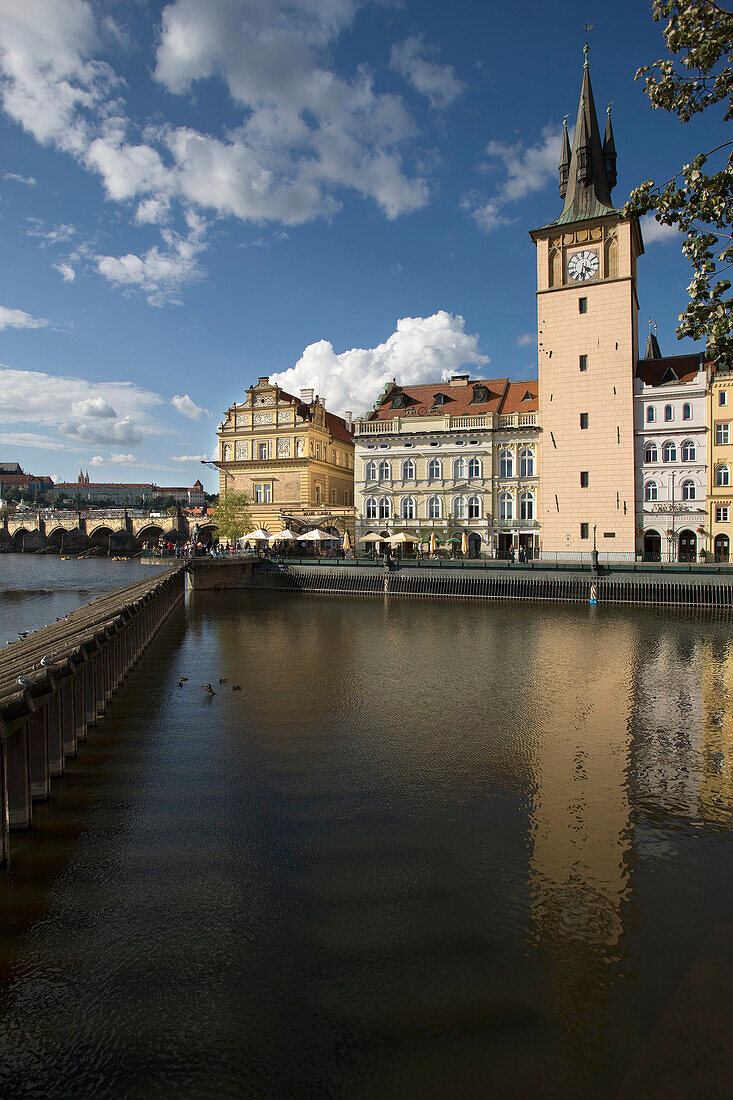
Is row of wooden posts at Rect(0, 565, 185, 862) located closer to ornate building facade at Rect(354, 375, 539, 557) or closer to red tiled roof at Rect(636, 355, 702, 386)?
ornate building facade at Rect(354, 375, 539, 557)

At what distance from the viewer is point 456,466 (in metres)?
52.8

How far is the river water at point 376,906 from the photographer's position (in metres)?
5.23

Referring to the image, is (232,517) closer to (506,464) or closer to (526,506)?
(506,464)

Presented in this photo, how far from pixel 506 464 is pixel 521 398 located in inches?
243

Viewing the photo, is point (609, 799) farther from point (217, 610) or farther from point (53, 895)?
point (217, 610)

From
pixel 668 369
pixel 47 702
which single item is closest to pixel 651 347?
pixel 668 369

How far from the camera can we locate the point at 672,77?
8.83 meters

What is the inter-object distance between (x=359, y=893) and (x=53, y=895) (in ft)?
11.8

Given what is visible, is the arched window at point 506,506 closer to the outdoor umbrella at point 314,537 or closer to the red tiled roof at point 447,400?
the red tiled roof at point 447,400

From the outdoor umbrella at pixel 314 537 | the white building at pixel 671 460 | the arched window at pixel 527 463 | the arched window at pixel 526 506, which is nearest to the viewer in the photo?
the white building at pixel 671 460

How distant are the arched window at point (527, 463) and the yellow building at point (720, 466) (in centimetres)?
1251

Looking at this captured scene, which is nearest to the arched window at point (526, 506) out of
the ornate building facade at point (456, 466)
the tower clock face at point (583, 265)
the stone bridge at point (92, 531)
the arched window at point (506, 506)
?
the ornate building facade at point (456, 466)

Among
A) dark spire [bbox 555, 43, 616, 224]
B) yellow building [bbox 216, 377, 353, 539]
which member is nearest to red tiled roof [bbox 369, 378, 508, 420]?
yellow building [bbox 216, 377, 353, 539]

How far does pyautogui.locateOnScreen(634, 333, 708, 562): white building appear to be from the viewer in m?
44.8
